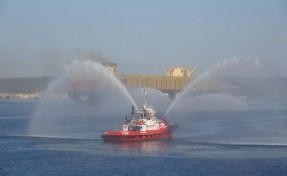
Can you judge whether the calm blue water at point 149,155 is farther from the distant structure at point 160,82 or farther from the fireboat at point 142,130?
the distant structure at point 160,82

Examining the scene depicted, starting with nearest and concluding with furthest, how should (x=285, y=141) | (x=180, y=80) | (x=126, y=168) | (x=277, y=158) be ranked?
(x=126, y=168) → (x=277, y=158) → (x=285, y=141) → (x=180, y=80)

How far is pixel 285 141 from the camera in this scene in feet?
191

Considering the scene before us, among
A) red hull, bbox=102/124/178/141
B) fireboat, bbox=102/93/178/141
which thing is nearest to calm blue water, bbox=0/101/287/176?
red hull, bbox=102/124/178/141

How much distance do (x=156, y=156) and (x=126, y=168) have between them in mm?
A: 6552

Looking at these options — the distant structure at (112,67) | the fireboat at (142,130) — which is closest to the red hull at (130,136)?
the fireboat at (142,130)

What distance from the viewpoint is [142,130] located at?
5981 centimetres

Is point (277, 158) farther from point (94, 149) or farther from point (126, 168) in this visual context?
point (94, 149)

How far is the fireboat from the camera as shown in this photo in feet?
194

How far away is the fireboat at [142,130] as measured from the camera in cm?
5900

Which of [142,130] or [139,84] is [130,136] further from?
[139,84]

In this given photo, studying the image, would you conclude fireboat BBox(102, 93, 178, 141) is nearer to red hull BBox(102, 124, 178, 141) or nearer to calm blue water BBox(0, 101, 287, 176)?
red hull BBox(102, 124, 178, 141)

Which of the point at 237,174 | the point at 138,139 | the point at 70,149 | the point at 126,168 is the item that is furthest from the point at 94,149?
the point at 237,174

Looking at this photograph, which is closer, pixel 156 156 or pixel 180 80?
pixel 156 156

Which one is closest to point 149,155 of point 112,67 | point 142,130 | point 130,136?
point 130,136
